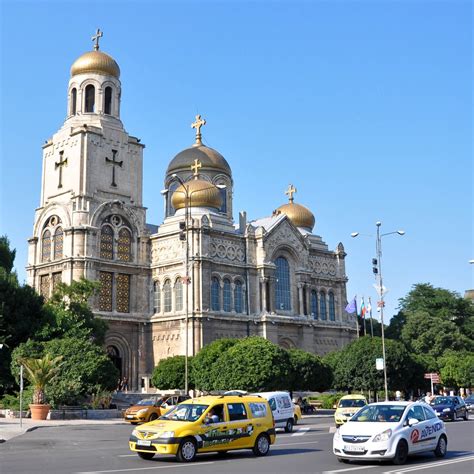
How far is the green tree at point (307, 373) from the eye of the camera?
47344 millimetres

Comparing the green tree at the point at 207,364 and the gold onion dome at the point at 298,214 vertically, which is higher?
the gold onion dome at the point at 298,214

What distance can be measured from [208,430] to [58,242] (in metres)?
42.6

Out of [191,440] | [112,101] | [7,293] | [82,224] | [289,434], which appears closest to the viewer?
[191,440]

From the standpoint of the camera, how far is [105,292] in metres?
57.0

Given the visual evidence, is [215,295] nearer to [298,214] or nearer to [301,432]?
[298,214]

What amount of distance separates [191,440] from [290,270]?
161 ft

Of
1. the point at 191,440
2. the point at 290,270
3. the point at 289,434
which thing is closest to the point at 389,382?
the point at 290,270

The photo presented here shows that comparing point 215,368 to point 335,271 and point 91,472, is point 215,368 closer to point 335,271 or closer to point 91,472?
point 335,271

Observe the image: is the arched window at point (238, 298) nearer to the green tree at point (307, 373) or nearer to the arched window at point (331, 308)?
the green tree at point (307, 373)

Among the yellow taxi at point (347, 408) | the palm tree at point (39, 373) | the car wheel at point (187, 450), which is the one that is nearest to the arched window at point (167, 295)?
the palm tree at point (39, 373)

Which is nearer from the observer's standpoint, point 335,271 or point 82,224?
point 82,224

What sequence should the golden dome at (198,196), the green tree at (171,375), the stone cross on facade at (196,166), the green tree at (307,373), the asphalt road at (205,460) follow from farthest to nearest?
the stone cross on facade at (196,166)
the golden dome at (198,196)
the green tree at (171,375)
the green tree at (307,373)
the asphalt road at (205,460)

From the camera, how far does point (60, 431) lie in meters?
27.9

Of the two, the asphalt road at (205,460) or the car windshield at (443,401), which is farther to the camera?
the car windshield at (443,401)
